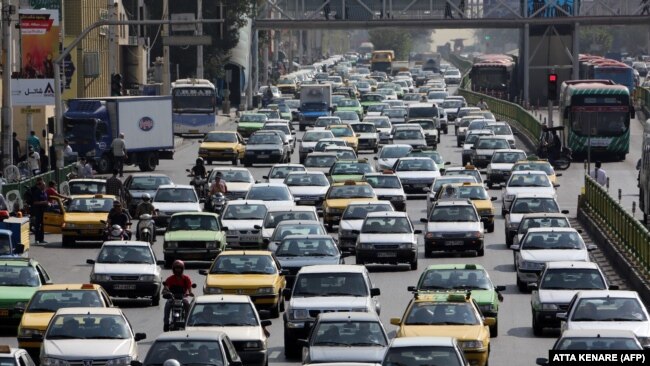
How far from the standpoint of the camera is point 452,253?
43.3 meters

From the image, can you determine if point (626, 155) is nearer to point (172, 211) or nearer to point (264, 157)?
point (264, 157)

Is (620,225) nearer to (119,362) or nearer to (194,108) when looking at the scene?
(119,362)

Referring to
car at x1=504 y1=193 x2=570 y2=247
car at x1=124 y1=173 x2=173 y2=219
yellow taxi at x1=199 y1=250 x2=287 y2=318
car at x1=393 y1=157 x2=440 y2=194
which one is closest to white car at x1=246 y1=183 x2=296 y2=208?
car at x1=124 y1=173 x2=173 y2=219

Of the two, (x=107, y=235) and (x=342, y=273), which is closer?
(x=342, y=273)

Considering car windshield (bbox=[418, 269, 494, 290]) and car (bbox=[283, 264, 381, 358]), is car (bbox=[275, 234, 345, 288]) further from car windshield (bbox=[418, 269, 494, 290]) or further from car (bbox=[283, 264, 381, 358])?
car (bbox=[283, 264, 381, 358])

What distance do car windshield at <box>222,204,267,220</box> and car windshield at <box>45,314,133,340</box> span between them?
60.0ft

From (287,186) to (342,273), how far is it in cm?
2180

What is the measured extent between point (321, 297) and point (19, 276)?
5551mm

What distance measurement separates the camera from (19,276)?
3106 cm

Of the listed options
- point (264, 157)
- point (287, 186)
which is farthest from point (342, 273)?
point (264, 157)

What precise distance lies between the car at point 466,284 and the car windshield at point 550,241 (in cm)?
567

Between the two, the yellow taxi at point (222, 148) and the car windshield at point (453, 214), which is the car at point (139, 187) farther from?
the yellow taxi at point (222, 148)

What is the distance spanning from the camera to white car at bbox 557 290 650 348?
2628 centimetres

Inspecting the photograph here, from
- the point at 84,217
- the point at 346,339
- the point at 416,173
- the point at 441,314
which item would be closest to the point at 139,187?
the point at 84,217
